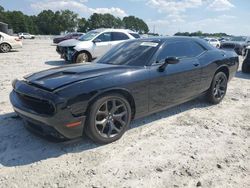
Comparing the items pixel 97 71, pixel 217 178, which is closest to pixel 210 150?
pixel 217 178

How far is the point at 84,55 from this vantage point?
11047 millimetres

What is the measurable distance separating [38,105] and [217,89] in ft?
12.9

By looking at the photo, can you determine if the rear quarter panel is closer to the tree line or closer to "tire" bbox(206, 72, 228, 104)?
"tire" bbox(206, 72, 228, 104)

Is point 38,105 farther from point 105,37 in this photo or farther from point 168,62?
point 105,37

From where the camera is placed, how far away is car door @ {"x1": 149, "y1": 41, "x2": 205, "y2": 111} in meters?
4.31

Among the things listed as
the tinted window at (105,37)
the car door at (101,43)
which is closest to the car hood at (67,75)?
the car door at (101,43)

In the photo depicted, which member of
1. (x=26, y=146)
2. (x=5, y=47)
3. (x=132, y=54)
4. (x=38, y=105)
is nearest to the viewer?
(x=38, y=105)

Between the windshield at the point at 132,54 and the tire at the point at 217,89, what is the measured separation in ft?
5.89

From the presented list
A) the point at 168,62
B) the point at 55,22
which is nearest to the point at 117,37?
the point at 168,62

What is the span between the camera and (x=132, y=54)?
4.57 meters

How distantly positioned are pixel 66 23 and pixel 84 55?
275ft

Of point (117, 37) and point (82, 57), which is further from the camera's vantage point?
point (117, 37)

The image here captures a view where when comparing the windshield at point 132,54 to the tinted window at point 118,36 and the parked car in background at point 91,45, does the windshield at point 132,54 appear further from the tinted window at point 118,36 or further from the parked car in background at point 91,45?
the tinted window at point 118,36

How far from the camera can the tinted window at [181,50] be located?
180 inches
